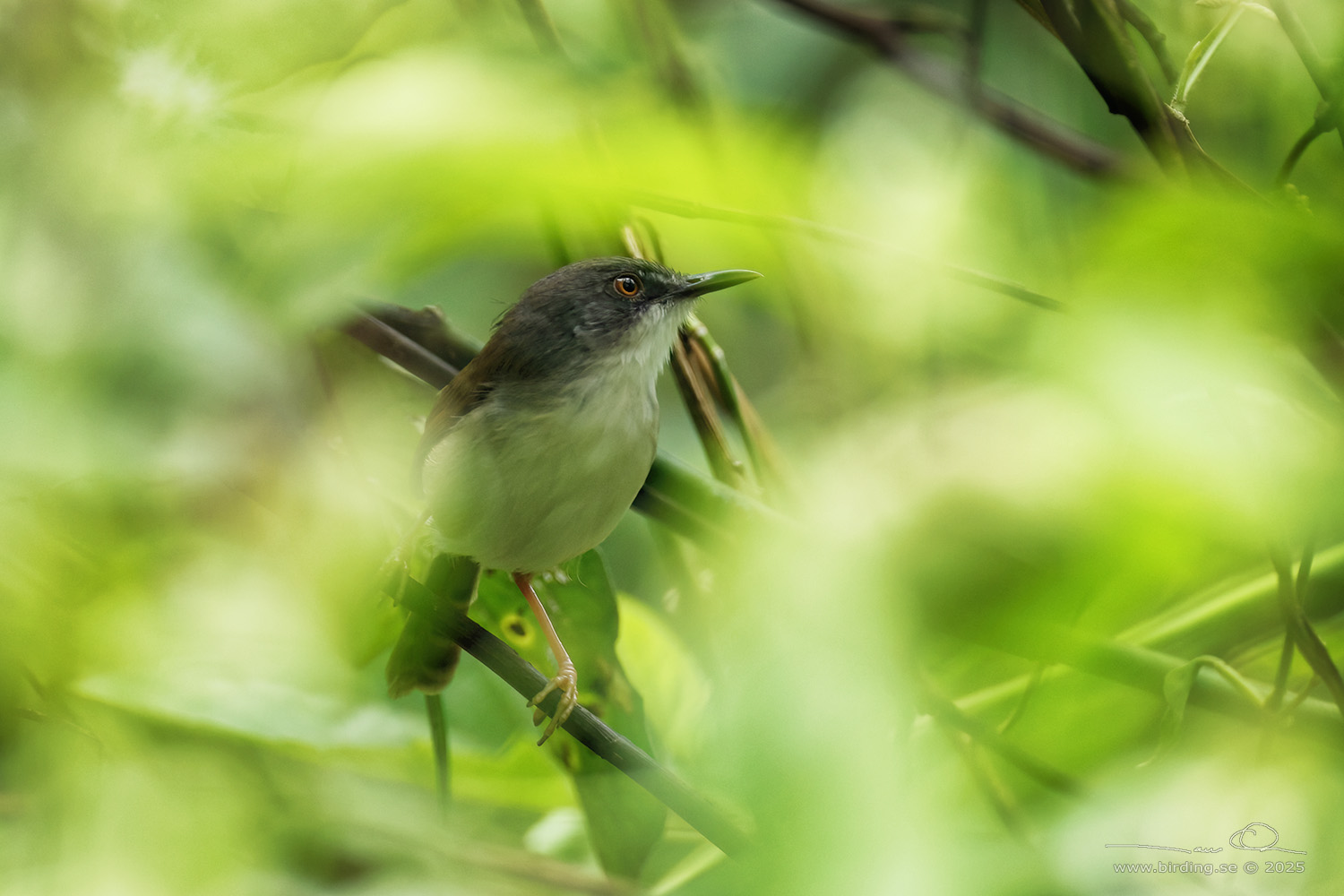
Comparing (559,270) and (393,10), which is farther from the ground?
(393,10)

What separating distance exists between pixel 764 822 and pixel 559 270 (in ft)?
2.04

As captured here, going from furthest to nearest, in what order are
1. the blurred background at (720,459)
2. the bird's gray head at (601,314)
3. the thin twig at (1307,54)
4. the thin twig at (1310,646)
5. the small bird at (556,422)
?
the bird's gray head at (601,314)
the small bird at (556,422)
the thin twig at (1310,646)
the thin twig at (1307,54)
the blurred background at (720,459)

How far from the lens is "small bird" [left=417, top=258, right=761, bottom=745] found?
983 millimetres

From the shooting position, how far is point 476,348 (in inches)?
43.7

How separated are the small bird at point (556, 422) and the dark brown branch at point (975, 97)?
0.50 meters

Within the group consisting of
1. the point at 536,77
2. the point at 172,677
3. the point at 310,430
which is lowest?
the point at 172,677

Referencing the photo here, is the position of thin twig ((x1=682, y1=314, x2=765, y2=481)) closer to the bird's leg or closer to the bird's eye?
the bird's eye

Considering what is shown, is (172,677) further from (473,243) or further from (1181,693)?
(1181,693)

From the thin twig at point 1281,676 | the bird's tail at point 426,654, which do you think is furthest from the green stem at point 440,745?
the thin twig at point 1281,676

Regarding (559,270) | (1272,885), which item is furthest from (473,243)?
(1272,885)

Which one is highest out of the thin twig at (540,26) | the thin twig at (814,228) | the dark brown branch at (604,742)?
the thin twig at (814,228)

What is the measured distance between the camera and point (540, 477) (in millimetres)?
1010

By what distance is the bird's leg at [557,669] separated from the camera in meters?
0.96
